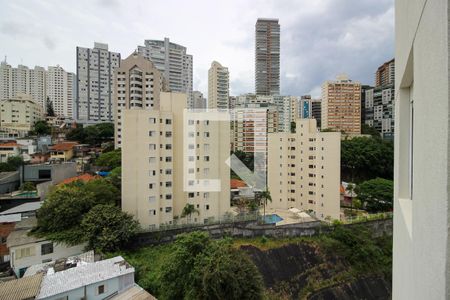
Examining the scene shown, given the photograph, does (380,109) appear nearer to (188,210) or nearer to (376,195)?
(376,195)

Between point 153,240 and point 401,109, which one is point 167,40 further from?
point 401,109

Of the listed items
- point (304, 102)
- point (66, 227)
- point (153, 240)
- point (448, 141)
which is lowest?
point (153, 240)

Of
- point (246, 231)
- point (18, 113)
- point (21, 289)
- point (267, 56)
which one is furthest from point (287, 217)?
point (18, 113)

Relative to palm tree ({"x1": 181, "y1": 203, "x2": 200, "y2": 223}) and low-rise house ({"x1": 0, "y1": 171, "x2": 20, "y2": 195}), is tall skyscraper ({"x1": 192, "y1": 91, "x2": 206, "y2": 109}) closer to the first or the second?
low-rise house ({"x1": 0, "y1": 171, "x2": 20, "y2": 195})

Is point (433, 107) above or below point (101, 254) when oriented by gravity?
above

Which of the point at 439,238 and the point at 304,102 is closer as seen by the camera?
the point at 439,238

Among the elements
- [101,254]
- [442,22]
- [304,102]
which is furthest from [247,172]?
[304,102]

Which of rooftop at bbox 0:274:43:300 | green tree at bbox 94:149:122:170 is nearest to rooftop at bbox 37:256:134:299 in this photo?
rooftop at bbox 0:274:43:300
